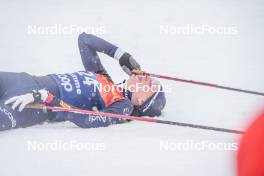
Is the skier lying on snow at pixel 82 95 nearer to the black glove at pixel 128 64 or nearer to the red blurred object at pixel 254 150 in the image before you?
the black glove at pixel 128 64

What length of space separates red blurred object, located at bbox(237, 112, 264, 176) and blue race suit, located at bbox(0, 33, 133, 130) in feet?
5.03

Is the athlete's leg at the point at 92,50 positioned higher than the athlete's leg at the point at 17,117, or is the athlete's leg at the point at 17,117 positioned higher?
the athlete's leg at the point at 92,50

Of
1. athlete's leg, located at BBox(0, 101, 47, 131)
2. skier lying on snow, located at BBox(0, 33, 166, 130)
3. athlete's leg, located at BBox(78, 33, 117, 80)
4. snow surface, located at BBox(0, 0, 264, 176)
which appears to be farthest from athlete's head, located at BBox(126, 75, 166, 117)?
athlete's leg, located at BBox(0, 101, 47, 131)

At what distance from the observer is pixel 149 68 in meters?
3.28

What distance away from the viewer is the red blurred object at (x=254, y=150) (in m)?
0.46

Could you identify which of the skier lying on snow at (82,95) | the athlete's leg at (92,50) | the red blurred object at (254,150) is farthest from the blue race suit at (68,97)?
the red blurred object at (254,150)

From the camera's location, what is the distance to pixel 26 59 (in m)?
3.26

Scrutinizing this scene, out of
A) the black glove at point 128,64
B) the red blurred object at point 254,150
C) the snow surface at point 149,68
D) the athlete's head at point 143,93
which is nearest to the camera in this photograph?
the red blurred object at point 254,150

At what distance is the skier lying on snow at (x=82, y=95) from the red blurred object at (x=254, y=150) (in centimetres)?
153

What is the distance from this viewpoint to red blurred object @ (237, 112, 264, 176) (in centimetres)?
46

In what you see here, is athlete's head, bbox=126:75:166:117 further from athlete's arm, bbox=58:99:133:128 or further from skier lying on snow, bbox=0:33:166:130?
athlete's arm, bbox=58:99:133:128

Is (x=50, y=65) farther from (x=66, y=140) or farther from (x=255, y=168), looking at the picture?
(x=255, y=168)

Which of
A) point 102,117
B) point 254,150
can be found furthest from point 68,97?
point 254,150

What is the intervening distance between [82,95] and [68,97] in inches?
3.2
